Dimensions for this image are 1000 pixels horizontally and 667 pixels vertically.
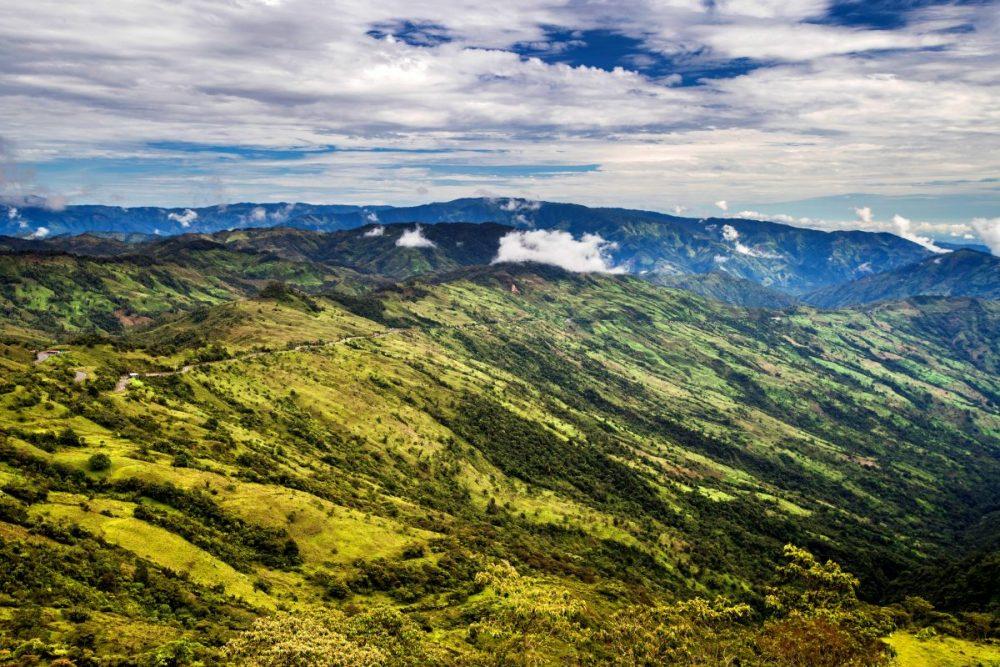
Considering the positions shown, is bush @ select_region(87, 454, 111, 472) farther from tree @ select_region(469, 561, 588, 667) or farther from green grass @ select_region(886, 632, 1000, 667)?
green grass @ select_region(886, 632, 1000, 667)

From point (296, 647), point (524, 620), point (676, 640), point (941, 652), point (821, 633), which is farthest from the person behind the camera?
point (941, 652)

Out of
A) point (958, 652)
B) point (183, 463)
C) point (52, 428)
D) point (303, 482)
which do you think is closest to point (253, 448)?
point (303, 482)

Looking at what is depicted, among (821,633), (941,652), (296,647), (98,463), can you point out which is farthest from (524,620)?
(98,463)

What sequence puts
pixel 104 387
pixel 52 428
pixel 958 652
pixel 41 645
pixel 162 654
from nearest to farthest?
1. pixel 41 645
2. pixel 162 654
3. pixel 958 652
4. pixel 52 428
5. pixel 104 387

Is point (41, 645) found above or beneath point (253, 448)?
above

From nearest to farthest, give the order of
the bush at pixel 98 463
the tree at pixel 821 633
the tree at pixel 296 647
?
the tree at pixel 296 647
the tree at pixel 821 633
the bush at pixel 98 463

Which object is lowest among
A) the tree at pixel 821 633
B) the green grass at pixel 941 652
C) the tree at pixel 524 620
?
the green grass at pixel 941 652

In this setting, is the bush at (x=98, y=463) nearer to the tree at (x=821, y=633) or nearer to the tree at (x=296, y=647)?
the tree at (x=296, y=647)

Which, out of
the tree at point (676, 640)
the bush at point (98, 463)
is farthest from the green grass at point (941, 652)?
the bush at point (98, 463)

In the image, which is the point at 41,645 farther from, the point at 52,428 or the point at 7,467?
the point at 52,428

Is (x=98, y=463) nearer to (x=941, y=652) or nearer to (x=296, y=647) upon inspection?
(x=296, y=647)

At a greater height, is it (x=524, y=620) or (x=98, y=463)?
(x=98, y=463)
